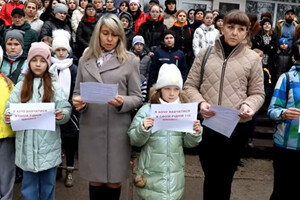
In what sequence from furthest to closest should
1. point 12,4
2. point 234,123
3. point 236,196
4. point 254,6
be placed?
point 254,6, point 12,4, point 236,196, point 234,123

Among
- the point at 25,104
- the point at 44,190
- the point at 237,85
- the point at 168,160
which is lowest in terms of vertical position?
the point at 44,190

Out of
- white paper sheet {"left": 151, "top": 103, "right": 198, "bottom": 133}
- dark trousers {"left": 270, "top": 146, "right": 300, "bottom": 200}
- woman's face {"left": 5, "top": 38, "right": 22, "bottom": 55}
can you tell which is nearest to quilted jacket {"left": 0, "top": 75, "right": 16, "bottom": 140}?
woman's face {"left": 5, "top": 38, "right": 22, "bottom": 55}

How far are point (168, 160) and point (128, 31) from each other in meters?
4.11

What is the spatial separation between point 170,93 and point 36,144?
1282 mm

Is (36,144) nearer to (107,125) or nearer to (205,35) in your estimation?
(107,125)

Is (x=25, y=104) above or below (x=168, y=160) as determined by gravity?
above

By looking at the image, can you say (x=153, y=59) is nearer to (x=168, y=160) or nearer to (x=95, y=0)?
(x=95, y=0)

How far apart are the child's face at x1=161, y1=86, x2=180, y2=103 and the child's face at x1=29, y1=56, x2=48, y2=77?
112cm

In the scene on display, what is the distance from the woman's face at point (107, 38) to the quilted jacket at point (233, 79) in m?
0.82

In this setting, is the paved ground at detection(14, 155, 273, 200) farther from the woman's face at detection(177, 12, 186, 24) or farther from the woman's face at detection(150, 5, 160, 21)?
the woman's face at detection(150, 5, 160, 21)

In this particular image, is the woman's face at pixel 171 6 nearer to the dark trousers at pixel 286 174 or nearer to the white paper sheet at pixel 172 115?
the dark trousers at pixel 286 174

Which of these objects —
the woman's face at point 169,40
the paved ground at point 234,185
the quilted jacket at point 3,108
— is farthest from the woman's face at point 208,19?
the quilted jacket at point 3,108

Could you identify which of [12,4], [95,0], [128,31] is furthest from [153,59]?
[12,4]

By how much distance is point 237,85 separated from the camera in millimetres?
2848
